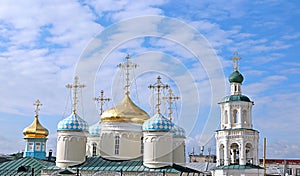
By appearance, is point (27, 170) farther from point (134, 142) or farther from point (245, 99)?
Result: point (245, 99)

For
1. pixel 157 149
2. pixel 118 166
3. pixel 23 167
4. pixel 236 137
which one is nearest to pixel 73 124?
pixel 118 166

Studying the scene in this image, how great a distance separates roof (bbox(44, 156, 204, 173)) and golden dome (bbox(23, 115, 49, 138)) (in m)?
10.7

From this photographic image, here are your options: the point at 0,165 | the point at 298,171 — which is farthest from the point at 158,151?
the point at 298,171

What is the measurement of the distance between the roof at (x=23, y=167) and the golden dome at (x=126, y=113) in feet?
20.2

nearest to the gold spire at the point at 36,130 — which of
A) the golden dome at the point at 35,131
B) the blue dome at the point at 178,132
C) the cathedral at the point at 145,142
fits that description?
the golden dome at the point at 35,131

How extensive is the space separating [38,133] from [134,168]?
15480mm

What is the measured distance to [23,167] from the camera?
32938mm

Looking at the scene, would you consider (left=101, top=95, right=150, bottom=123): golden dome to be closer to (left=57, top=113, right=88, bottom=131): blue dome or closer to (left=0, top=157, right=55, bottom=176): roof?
(left=57, top=113, right=88, bottom=131): blue dome

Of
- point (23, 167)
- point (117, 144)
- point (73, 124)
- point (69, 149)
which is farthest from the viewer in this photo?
point (23, 167)

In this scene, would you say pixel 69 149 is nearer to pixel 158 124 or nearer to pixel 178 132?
pixel 158 124

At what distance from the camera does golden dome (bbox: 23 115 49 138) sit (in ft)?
131

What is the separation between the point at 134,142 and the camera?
1190 inches

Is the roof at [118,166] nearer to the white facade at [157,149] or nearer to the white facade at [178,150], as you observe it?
the white facade at [157,149]

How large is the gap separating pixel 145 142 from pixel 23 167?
1103cm
